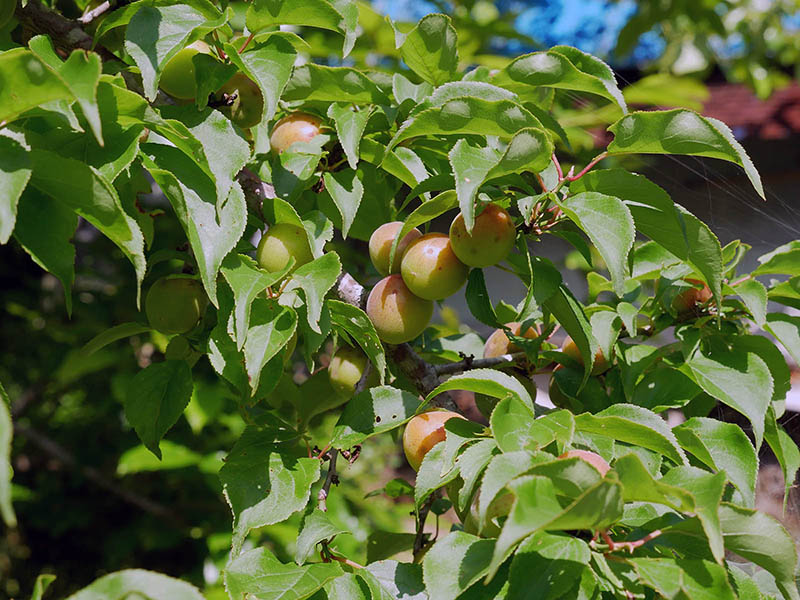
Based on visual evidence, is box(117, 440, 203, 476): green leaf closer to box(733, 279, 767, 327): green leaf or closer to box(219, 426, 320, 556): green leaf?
box(219, 426, 320, 556): green leaf

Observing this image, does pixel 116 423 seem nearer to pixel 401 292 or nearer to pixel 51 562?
pixel 51 562

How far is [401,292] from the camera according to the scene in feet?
2.46

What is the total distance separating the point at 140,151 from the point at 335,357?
1.00 ft

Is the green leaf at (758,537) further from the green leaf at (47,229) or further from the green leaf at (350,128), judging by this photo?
the green leaf at (47,229)

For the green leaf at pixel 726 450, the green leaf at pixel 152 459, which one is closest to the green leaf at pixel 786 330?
the green leaf at pixel 726 450

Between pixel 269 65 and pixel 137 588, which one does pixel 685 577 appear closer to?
pixel 137 588

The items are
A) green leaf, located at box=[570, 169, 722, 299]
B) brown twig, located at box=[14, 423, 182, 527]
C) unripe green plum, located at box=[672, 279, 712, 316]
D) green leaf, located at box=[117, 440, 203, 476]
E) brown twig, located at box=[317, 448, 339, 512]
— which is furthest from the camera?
brown twig, located at box=[14, 423, 182, 527]

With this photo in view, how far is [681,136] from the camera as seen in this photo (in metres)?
0.62

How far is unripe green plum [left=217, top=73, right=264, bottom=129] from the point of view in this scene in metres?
0.77

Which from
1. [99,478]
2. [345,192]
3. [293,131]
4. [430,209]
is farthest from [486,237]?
[99,478]

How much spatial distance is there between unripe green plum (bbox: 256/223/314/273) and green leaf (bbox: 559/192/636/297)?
25cm

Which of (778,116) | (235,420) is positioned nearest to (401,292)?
(235,420)

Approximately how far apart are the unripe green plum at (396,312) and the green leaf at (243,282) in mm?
140

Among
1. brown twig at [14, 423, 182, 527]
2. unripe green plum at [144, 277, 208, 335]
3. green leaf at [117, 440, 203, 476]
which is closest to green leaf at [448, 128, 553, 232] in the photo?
unripe green plum at [144, 277, 208, 335]
